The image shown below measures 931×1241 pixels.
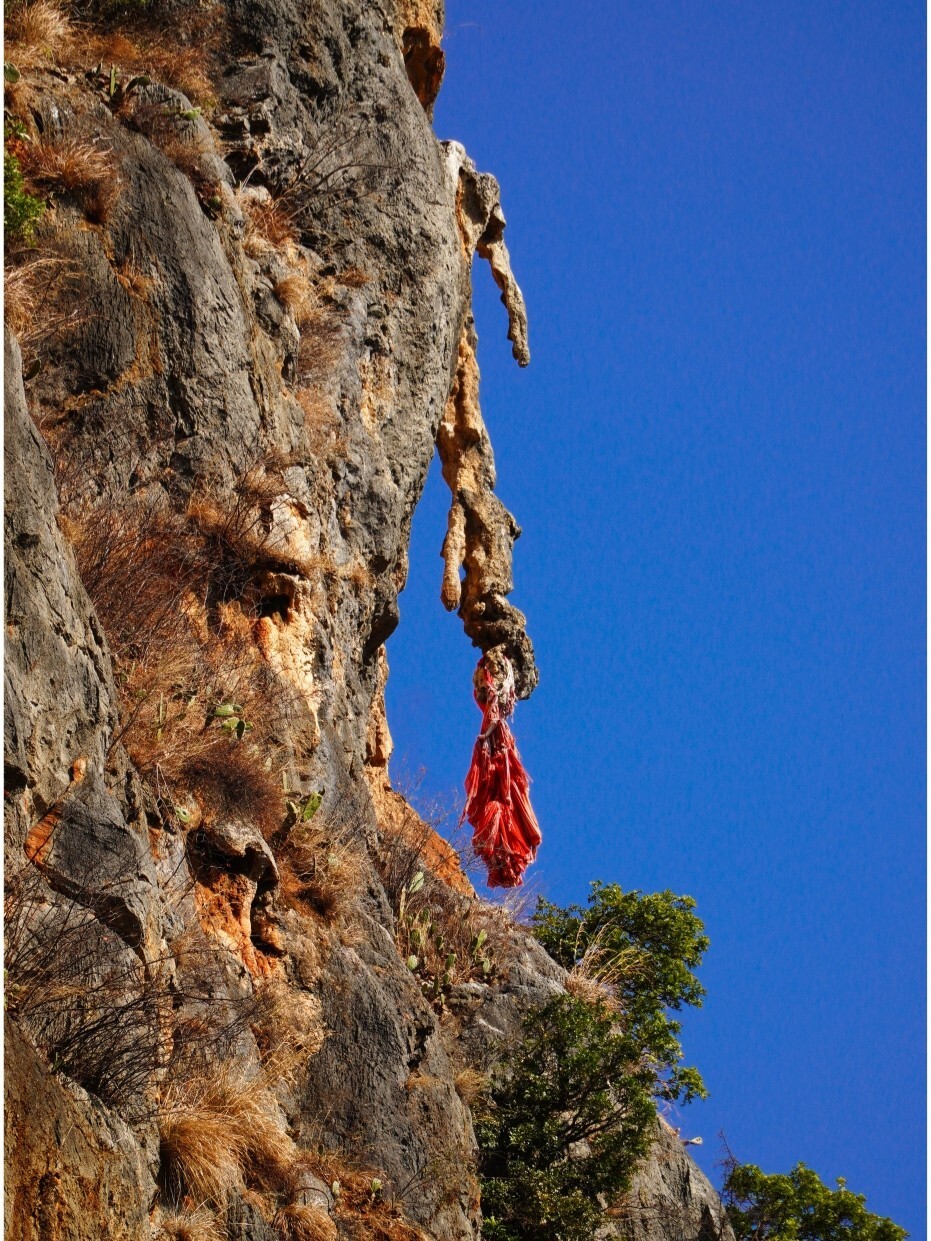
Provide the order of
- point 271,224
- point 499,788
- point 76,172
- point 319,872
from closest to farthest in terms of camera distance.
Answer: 1. point 319,872
2. point 76,172
3. point 271,224
4. point 499,788

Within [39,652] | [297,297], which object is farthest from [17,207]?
[39,652]

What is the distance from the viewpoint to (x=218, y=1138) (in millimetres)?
8016

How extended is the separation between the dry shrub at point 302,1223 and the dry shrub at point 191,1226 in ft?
2.87

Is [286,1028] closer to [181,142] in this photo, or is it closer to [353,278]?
[181,142]

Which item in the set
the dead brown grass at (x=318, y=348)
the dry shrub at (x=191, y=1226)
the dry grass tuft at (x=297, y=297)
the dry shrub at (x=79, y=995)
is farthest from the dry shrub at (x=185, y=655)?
the dry grass tuft at (x=297, y=297)

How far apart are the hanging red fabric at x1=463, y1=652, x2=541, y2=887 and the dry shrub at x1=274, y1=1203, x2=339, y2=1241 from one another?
9.03 meters

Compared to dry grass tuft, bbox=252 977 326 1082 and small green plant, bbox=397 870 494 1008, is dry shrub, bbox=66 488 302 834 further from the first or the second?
small green plant, bbox=397 870 494 1008

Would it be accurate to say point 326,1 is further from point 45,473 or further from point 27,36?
point 45,473

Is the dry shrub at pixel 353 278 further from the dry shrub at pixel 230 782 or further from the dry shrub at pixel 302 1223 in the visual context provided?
the dry shrub at pixel 302 1223

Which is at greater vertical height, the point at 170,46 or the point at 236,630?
the point at 170,46

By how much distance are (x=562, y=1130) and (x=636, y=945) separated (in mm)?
4046

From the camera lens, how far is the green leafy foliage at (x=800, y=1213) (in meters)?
14.8

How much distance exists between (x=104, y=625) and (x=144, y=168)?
13.7 ft

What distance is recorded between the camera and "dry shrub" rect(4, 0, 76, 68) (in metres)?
13.4
